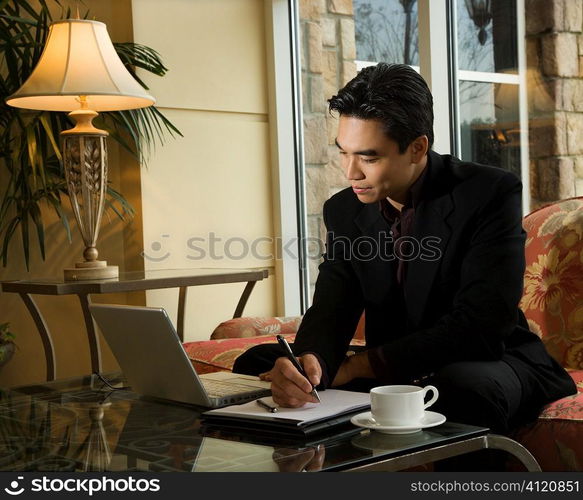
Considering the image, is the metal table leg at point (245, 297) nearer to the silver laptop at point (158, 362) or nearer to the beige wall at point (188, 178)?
the beige wall at point (188, 178)

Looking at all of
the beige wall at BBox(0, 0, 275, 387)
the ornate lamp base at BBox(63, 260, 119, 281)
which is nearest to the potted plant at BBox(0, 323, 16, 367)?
the beige wall at BBox(0, 0, 275, 387)

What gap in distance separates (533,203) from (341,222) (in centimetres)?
120

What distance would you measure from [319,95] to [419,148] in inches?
87.8

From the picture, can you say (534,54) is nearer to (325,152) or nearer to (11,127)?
(325,152)

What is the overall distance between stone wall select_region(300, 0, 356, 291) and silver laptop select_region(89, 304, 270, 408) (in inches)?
94.8

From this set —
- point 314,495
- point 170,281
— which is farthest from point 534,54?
point 314,495

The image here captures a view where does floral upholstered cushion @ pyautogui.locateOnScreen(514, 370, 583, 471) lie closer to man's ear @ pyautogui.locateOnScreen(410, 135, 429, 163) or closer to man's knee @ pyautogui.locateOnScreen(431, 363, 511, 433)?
man's knee @ pyautogui.locateOnScreen(431, 363, 511, 433)

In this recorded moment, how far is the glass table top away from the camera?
1214mm

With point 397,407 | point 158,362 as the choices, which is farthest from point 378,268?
point 397,407

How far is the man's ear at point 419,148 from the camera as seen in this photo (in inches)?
76.9

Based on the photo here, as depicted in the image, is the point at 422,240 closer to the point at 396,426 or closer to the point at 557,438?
the point at 557,438

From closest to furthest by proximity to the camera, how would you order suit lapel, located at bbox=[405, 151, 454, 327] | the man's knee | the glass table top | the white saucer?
the glass table top → the white saucer → the man's knee → suit lapel, located at bbox=[405, 151, 454, 327]

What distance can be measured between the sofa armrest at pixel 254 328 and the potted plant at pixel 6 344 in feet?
2.55

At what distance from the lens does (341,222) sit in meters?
2.14
